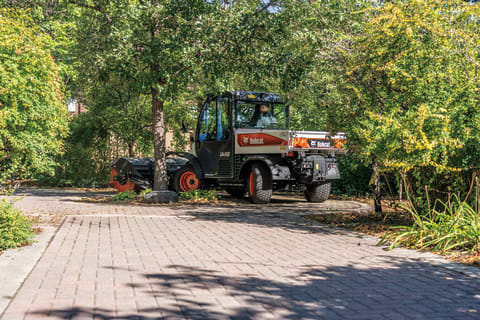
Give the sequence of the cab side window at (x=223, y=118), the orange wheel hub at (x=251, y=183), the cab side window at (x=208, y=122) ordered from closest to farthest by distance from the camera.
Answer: the orange wheel hub at (x=251, y=183)
the cab side window at (x=223, y=118)
the cab side window at (x=208, y=122)

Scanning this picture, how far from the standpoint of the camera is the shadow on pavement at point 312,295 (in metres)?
4.28

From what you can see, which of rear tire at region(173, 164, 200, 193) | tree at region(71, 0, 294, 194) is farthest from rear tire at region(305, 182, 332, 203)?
tree at region(71, 0, 294, 194)

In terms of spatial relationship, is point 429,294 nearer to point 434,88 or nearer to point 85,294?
point 85,294

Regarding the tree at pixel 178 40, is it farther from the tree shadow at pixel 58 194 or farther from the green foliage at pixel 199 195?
the tree shadow at pixel 58 194

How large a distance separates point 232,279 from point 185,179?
10.8m

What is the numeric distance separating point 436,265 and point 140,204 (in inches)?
352

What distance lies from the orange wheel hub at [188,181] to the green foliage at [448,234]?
8746mm

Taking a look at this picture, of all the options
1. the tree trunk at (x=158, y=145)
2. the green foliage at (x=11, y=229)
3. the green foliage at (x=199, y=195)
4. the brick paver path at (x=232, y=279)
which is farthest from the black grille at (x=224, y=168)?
the green foliage at (x=11, y=229)

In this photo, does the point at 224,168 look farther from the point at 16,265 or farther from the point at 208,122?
the point at 16,265

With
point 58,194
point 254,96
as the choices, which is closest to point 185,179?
point 254,96

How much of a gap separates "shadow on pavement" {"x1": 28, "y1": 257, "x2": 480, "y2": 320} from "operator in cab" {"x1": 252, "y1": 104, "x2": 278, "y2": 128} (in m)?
9.10

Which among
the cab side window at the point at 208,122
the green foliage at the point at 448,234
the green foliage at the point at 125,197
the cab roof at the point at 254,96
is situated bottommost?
the green foliage at the point at 448,234

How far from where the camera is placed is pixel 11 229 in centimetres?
676

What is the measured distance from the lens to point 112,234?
8242 millimetres
